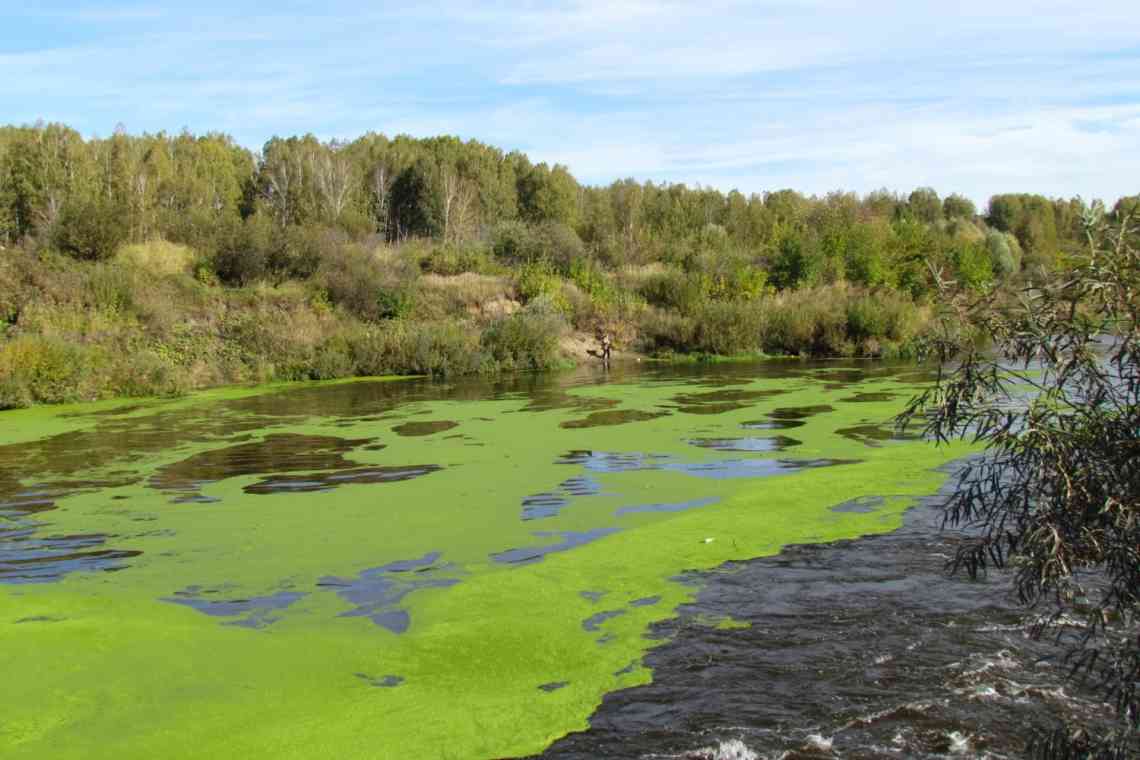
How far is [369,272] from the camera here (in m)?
27.0

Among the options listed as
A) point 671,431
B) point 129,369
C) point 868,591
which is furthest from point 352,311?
point 868,591

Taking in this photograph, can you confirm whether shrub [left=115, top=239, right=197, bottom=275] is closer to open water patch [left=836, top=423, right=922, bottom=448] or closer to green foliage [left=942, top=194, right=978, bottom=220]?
open water patch [left=836, top=423, right=922, bottom=448]

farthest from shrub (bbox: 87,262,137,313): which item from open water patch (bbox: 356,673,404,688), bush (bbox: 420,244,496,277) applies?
open water patch (bbox: 356,673,404,688)

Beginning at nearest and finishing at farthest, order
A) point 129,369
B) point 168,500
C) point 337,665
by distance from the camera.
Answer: point 337,665 < point 168,500 < point 129,369

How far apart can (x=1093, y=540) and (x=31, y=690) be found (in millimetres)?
4817

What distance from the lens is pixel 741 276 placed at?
31.8 meters

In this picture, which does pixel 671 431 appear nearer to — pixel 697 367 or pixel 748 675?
pixel 748 675

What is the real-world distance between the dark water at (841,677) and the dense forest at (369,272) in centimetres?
1255

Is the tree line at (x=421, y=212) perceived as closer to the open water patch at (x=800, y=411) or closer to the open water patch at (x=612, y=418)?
the open water patch at (x=800, y=411)

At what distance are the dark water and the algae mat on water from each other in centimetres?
27

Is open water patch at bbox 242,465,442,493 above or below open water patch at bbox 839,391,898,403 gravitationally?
below

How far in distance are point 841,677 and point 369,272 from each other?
2357 centimetres

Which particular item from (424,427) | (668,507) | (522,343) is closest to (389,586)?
(668,507)

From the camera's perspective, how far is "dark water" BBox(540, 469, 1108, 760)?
4.35 m
